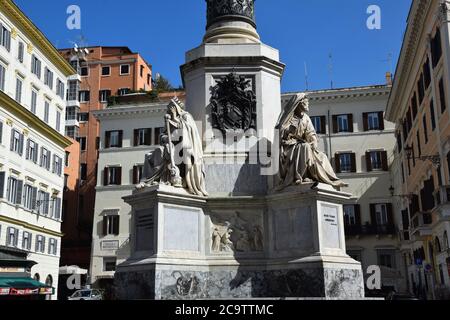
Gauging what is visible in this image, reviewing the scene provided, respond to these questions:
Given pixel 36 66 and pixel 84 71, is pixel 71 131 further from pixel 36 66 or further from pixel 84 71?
pixel 36 66

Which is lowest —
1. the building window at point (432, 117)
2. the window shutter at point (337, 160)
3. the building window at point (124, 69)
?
the building window at point (432, 117)

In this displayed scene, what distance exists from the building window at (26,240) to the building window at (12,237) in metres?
1.12

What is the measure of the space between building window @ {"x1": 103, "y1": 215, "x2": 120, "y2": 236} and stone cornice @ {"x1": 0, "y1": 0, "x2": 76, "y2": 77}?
48.2 feet

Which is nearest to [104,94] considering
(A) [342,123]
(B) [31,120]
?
(B) [31,120]

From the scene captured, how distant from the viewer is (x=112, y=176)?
58.3 m

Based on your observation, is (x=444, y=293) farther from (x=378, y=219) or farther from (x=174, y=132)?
(x=174, y=132)

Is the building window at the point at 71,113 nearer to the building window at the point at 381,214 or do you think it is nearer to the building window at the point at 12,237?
the building window at the point at 12,237

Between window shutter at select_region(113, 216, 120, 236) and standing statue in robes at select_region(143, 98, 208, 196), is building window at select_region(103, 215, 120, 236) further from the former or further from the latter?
standing statue in robes at select_region(143, 98, 208, 196)

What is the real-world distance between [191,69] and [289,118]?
307cm

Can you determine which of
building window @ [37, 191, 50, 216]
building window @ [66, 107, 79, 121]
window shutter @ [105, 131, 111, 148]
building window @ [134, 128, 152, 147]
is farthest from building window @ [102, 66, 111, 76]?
building window @ [37, 191, 50, 216]

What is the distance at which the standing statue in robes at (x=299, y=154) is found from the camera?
12102mm

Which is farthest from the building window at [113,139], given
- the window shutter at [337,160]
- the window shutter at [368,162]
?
the window shutter at [368,162]

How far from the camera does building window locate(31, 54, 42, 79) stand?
Result: 1887 inches

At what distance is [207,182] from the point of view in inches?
520
